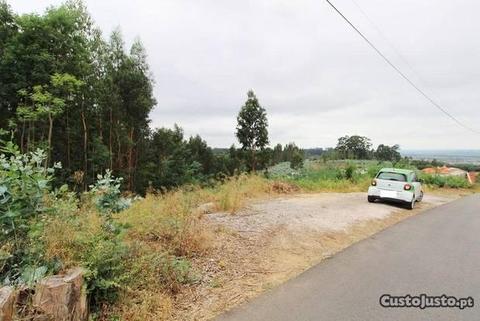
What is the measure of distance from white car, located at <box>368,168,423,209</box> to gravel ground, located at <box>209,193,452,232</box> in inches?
17.2

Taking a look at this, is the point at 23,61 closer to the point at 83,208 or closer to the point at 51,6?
the point at 51,6

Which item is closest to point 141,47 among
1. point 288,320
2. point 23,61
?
point 23,61

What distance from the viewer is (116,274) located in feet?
13.2

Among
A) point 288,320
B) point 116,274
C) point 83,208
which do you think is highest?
point 83,208

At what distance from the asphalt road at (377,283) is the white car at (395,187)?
187 inches

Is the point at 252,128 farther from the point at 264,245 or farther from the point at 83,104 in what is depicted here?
the point at 264,245

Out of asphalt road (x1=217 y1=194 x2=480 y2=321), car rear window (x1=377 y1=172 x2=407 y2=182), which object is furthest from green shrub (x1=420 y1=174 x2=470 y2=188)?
asphalt road (x1=217 y1=194 x2=480 y2=321)

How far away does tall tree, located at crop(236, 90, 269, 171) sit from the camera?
1508 inches

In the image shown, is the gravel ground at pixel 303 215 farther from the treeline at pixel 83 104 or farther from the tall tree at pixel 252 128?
the tall tree at pixel 252 128

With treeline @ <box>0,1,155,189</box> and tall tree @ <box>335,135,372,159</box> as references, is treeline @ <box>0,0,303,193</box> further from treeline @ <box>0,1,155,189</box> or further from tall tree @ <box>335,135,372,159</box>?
tall tree @ <box>335,135,372,159</box>

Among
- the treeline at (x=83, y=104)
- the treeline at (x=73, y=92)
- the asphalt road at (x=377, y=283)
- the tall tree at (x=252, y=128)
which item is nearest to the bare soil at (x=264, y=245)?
the asphalt road at (x=377, y=283)

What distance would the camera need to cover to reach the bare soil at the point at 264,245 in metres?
4.55

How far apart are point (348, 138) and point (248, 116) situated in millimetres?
33315

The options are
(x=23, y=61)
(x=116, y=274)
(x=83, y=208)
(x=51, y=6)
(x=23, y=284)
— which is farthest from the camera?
(x=51, y=6)
